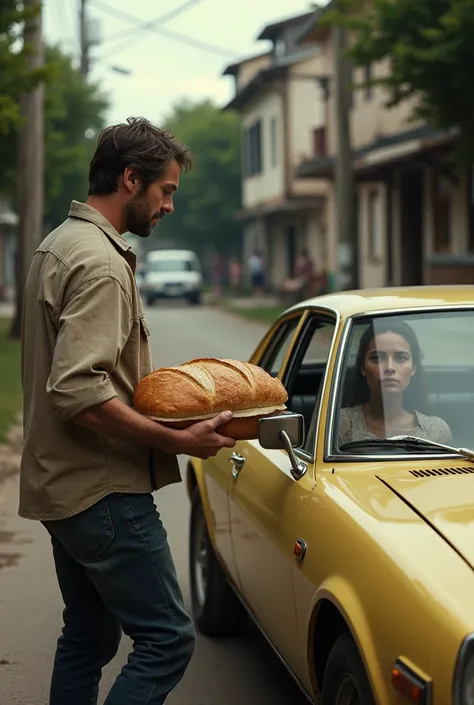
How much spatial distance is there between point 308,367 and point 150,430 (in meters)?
1.98

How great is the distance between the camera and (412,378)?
183 inches

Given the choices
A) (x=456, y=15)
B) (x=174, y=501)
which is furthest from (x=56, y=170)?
(x=174, y=501)

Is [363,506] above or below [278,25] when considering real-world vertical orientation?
below

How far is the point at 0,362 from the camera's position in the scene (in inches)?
769

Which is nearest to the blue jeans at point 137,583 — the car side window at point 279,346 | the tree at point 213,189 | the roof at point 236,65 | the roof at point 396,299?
the roof at point 396,299

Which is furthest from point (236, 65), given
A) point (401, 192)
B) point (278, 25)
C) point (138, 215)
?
point (138, 215)

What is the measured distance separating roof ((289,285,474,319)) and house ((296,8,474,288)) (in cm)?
1676

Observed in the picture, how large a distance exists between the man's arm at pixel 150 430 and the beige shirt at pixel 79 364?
41mm

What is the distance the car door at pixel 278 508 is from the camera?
4176mm

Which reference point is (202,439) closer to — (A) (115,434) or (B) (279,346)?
(A) (115,434)

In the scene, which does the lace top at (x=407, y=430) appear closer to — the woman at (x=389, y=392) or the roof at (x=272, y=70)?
the woman at (x=389, y=392)

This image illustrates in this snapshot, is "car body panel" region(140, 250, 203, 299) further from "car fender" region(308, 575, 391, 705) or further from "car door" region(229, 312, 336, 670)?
Result: "car fender" region(308, 575, 391, 705)

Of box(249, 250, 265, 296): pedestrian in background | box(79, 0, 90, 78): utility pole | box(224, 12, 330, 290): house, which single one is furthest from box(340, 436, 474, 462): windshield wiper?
box(249, 250, 265, 296): pedestrian in background

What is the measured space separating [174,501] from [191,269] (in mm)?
36116
